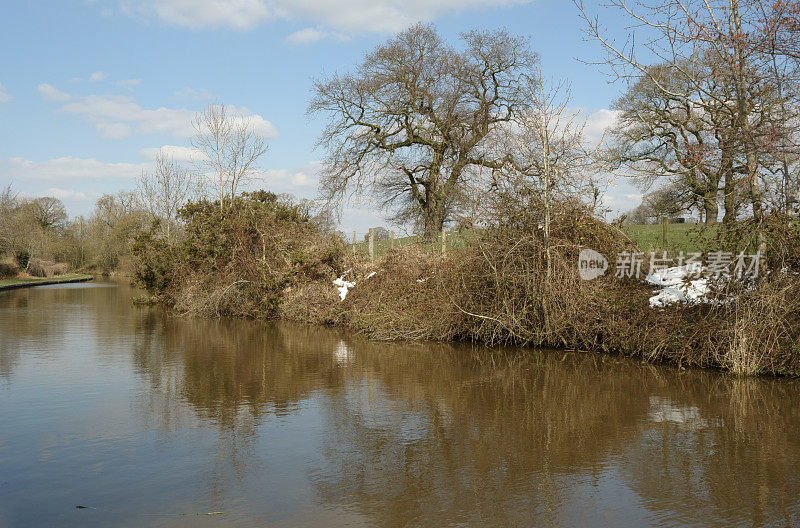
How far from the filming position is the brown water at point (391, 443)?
4.83m

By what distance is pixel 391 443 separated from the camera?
6.54 m

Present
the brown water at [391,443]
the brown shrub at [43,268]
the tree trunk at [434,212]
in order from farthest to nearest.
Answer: the brown shrub at [43,268]
the tree trunk at [434,212]
the brown water at [391,443]

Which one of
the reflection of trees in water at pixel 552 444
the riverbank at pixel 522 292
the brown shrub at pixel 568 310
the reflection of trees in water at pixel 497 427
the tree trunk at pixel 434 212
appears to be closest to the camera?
the reflection of trees in water at pixel 552 444

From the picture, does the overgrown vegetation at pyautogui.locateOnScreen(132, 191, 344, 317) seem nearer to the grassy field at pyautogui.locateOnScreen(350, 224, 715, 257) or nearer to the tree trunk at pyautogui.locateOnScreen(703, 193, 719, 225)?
the grassy field at pyautogui.locateOnScreen(350, 224, 715, 257)

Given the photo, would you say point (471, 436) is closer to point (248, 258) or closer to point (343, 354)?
point (343, 354)

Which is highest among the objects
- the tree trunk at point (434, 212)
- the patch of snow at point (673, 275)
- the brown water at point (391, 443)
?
the tree trunk at point (434, 212)

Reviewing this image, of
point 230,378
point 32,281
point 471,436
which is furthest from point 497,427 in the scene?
point 32,281

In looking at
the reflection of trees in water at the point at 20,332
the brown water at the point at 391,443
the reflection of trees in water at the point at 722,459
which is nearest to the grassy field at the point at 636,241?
the brown water at the point at 391,443

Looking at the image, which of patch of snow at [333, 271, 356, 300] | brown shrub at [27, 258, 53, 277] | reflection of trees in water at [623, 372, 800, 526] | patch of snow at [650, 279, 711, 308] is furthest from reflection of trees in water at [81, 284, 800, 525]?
brown shrub at [27, 258, 53, 277]

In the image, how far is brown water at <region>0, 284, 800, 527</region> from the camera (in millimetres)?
4828

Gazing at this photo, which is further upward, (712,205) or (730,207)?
(712,205)

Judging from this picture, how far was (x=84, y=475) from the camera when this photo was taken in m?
5.59

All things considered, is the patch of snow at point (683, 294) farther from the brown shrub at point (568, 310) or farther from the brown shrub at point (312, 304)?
the brown shrub at point (312, 304)

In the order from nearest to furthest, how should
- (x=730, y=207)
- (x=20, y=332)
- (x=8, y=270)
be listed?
1. (x=730, y=207)
2. (x=20, y=332)
3. (x=8, y=270)
